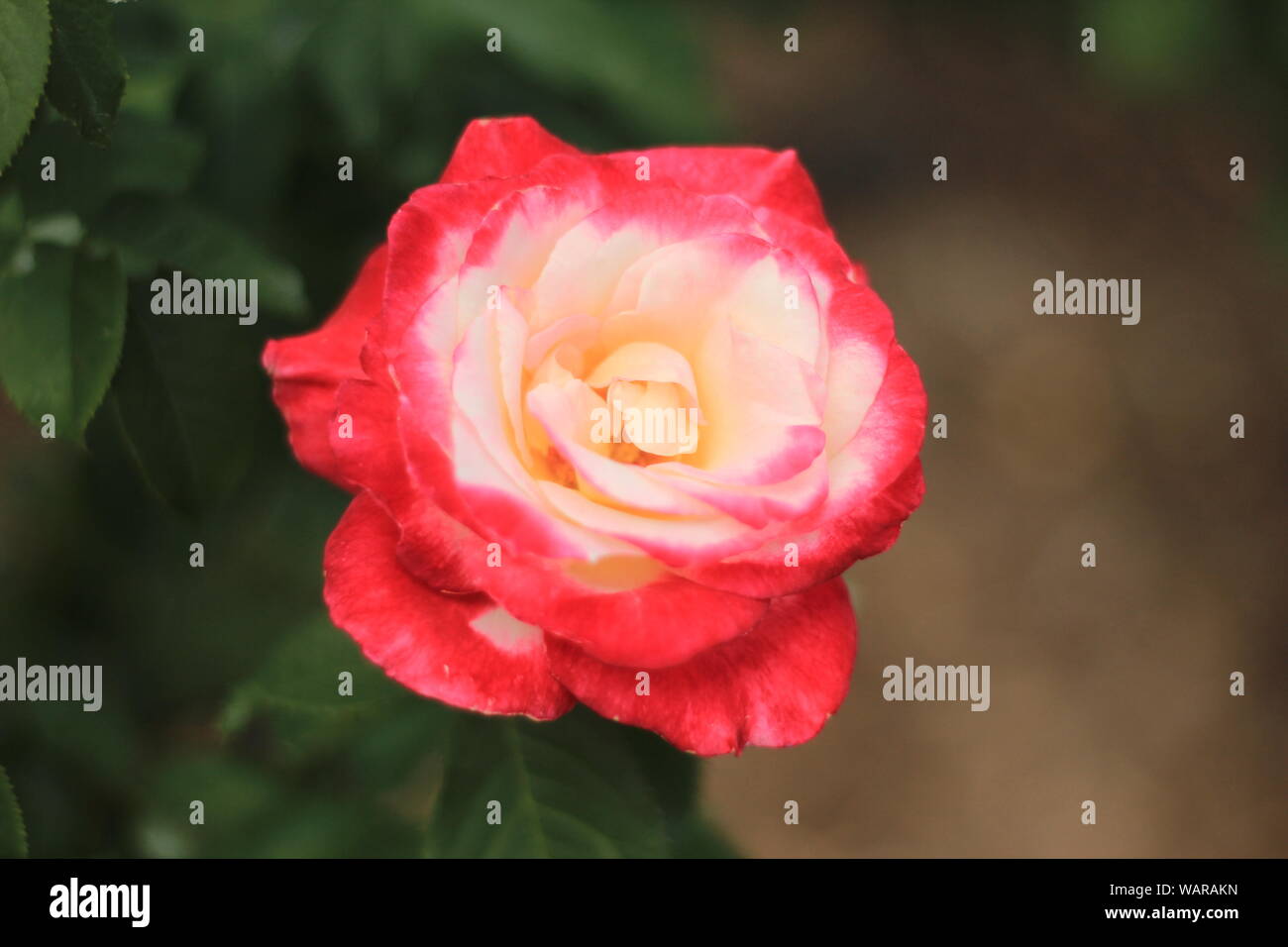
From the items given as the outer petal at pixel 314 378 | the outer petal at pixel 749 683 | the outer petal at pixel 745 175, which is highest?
the outer petal at pixel 745 175

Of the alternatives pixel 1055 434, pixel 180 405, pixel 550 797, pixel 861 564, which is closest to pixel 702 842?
pixel 550 797

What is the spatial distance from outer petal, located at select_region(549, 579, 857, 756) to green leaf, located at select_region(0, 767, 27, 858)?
0.44m

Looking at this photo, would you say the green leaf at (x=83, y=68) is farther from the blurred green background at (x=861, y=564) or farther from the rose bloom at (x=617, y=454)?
the rose bloom at (x=617, y=454)

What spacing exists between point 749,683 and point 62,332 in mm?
643

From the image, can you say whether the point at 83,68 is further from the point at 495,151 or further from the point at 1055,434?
the point at 1055,434

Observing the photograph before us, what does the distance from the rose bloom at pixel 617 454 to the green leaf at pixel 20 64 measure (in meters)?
0.24

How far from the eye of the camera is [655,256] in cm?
80

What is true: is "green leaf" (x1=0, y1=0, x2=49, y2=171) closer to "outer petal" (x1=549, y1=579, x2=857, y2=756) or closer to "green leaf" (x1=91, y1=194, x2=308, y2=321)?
"green leaf" (x1=91, y1=194, x2=308, y2=321)

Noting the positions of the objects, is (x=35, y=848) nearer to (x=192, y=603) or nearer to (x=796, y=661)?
(x=192, y=603)

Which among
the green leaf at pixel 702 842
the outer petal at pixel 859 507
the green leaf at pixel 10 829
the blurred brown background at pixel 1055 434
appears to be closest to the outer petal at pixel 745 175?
the outer petal at pixel 859 507

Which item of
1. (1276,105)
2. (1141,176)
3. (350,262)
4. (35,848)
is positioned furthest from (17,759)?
(1276,105)

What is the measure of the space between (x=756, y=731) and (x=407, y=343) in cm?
36

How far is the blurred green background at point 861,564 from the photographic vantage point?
103cm

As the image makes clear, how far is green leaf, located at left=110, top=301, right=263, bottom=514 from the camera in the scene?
1.02m
